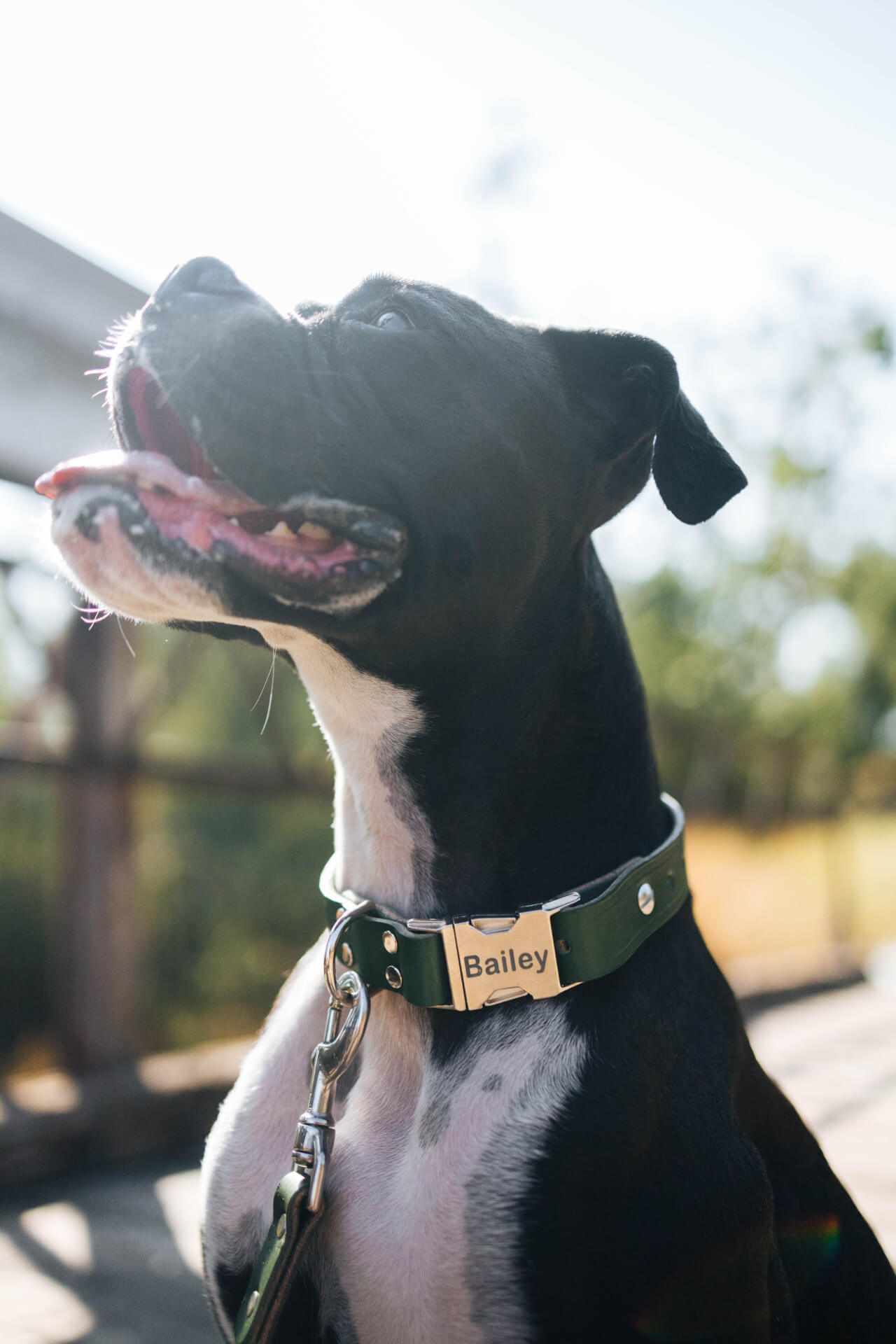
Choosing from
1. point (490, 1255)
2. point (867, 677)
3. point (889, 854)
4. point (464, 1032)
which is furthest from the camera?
point (889, 854)

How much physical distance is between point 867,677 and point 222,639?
1251 centimetres

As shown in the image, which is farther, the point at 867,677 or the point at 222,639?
the point at 867,677

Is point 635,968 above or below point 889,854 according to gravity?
above

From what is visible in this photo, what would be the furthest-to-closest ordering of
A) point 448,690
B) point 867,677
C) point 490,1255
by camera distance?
point 867,677 < point 448,690 < point 490,1255

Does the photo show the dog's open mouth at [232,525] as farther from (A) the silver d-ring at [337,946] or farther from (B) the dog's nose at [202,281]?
(A) the silver d-ring at [337,946]

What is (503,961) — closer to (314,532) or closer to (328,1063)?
(328,1063)

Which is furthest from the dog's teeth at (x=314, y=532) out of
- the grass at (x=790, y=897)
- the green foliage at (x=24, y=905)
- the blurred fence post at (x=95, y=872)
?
the grass at (x=790, y=897)

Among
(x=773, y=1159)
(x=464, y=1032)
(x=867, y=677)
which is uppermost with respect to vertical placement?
(x=464, y=1032)

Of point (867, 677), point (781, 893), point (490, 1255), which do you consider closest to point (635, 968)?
point (490, 1255)

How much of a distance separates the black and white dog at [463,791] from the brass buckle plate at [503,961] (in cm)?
4

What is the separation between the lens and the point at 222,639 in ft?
6.31

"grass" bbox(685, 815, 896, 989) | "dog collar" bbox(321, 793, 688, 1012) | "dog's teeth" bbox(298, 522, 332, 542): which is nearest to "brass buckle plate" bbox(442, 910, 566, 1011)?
"dog collar" bbox(321, 793, 688, 1012)

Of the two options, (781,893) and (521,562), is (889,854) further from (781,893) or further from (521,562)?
(521,562)

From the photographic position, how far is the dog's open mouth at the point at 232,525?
4.93 ft
